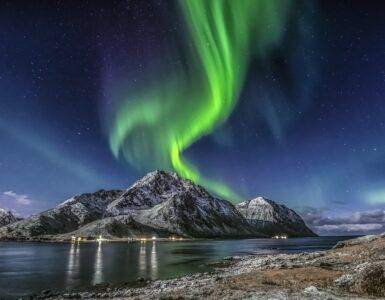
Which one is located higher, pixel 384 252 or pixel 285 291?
pixel 384 252

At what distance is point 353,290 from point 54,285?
41.5 m

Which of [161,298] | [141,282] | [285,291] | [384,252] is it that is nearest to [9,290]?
[141,282]

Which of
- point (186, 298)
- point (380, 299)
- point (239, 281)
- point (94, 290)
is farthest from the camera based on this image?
point (94, 290)

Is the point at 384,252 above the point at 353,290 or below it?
above

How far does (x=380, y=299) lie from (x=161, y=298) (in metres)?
17.4

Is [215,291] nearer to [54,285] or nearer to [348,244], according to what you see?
[54,285]

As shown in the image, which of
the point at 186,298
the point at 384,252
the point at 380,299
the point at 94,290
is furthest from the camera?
the point at 384,252

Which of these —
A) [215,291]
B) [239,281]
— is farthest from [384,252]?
[215,291]

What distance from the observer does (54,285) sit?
59.1 meters

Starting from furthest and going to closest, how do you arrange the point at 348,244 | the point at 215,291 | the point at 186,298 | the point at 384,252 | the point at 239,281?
the point at 348,244
the point at 384,252
the point at 239,281
the point at 215,291
the point at 186,298

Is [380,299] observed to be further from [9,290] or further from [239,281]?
[9,290]

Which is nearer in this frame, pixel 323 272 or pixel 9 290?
pixel 323 272

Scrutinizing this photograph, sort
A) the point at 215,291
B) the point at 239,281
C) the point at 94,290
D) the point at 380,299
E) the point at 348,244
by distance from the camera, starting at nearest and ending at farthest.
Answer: the point at 380,299, the point at 215,291, the point at 239,281, the point at 94,290, the point at 348,244

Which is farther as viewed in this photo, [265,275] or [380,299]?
[265,275]
